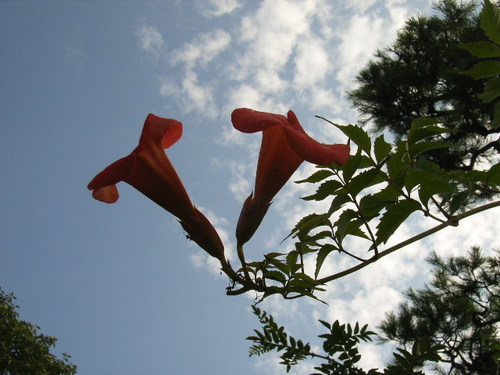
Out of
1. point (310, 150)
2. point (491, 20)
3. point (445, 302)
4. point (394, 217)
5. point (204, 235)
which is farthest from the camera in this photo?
point (445, 302)

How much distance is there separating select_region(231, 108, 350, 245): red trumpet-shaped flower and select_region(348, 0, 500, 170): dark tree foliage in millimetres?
7978

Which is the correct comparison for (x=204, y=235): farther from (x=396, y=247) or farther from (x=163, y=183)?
(x=396, y=247)

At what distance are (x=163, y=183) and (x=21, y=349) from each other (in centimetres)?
900

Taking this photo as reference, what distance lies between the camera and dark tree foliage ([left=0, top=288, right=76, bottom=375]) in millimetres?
7828

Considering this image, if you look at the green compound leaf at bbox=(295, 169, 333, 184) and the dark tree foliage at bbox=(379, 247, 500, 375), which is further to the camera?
the dark tree foliage at bbox=(379, 247, 500, 375)

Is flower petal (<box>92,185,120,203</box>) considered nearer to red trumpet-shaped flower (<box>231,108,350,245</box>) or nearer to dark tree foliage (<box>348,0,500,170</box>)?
red trumpet-shaped flower (<box>231,108,350,245</box>)

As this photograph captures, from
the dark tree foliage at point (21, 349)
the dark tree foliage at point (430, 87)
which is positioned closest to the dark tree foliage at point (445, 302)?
the dark tree foliage at point (430, 87)

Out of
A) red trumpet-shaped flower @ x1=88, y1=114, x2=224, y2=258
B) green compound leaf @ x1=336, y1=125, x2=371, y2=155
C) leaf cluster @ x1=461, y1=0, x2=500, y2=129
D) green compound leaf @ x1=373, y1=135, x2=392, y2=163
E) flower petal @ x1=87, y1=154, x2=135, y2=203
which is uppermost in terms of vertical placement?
leaf cluster @ x1=461, y1=0, x2=500, y2=129

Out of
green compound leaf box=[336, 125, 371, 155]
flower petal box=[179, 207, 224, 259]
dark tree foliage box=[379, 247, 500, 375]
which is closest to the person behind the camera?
flower petal box=[179, 207, 224, 259]

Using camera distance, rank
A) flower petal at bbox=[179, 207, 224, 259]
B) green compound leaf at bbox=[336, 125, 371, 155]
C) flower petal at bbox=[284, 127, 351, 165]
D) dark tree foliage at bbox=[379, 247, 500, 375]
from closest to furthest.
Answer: flower petal at bbox=[284, 127, 351, 165]
flower petal at bbox=[179, 207, 224, 259]
green compound leaf at bbox=[336, 125, 371, 155]
dark tree foliage at bbox=[379, 247, 500, 375]

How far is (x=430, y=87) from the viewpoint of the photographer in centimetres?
874

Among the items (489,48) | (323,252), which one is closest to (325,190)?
(323,252)

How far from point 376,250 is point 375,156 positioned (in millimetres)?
221

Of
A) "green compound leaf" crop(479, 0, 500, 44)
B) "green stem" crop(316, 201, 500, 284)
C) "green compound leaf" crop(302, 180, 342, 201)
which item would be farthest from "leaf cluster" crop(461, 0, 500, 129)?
"green compound leaf" crop(302, 180, 342, 201)
